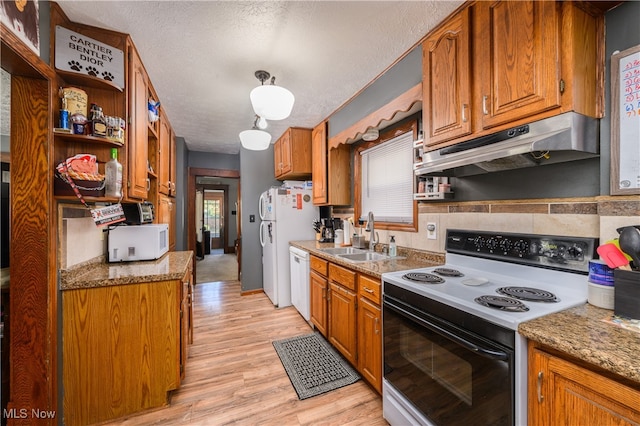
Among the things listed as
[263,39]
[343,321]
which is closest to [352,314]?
[343,321]

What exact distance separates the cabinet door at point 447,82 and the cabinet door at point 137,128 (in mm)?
2010

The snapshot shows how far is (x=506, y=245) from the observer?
1.51 m

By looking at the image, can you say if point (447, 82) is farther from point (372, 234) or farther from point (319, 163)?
point (319, 163)

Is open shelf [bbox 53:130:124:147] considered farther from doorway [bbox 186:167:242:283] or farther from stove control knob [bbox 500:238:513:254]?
doorway [bbox 186:167:242:283]

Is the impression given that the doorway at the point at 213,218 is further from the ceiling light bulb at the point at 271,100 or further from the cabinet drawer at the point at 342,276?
the ceiling light bulb at the point at 271,100

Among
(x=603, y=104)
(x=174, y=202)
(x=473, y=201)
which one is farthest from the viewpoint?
(x=174, y=202)

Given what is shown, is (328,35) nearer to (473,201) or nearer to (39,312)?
(473,201)

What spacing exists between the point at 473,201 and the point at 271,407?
1.89 m

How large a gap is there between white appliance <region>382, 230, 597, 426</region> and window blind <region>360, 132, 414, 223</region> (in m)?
0.80

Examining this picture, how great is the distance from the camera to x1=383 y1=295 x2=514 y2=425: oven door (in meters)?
1.00

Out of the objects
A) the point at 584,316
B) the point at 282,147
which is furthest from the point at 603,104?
the point at 282,147

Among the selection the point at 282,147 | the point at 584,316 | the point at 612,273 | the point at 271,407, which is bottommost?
the point at 271,407

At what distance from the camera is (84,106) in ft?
5.41

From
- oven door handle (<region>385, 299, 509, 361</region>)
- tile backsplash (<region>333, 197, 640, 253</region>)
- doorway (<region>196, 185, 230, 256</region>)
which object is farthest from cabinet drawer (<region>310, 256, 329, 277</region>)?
doorway (<region>196, 185, 230, 256</region>)
